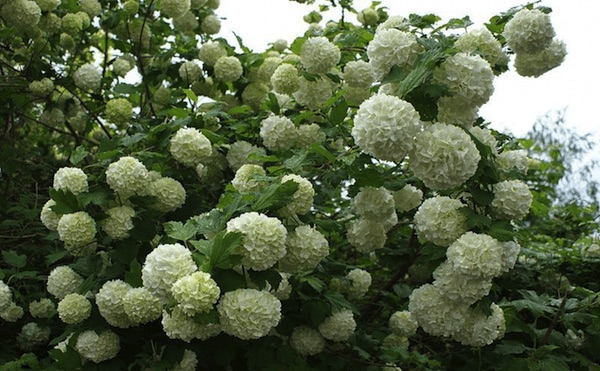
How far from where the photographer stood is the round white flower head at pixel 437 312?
2543 millimetres

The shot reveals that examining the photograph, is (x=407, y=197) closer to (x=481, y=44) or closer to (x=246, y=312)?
(x=481, y=44)

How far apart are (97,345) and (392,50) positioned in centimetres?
178

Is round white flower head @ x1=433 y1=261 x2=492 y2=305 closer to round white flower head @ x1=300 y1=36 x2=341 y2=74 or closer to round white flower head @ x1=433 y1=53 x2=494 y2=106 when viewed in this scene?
round white flower head @ x1=433 y1=53 x2=494 y2=106

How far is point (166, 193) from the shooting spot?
10.1ft

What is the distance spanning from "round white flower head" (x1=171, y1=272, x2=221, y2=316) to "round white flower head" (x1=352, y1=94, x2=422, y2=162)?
0.71m

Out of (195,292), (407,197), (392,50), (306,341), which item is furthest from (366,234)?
(195,292)

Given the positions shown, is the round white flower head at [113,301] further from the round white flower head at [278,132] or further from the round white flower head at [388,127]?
the round white flower head at [388,127]

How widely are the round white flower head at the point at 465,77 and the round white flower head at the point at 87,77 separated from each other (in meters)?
2.82

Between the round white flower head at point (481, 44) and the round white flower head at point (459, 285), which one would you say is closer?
the round white flower head at point (459, 285)

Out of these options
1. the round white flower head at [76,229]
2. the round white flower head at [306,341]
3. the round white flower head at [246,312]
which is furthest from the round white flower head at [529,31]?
the round white flower head at [76,229]

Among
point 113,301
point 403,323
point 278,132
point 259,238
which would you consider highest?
point 259,238

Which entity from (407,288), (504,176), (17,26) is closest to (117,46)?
(17,26)

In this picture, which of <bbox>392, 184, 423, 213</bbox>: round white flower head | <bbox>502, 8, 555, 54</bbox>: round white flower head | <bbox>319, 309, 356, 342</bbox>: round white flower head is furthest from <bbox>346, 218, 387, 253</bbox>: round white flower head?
<bbox>502, 8, 555, 54</bbox>: round white flower head

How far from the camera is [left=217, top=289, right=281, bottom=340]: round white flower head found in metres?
2.18
